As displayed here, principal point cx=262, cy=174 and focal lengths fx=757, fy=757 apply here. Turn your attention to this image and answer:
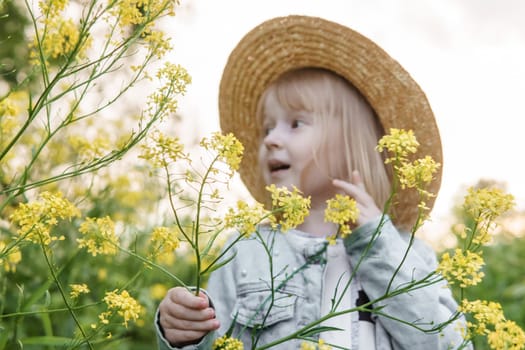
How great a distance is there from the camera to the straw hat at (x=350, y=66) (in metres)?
2.04

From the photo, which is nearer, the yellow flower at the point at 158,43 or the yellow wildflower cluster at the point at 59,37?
the yellow flower at the point at 158,43

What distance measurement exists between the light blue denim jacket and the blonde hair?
204mm

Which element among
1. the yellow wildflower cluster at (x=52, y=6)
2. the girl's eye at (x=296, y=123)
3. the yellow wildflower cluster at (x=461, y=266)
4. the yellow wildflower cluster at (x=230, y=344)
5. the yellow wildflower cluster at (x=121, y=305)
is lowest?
the yellow wildflower cluster at (x=121, y=305)

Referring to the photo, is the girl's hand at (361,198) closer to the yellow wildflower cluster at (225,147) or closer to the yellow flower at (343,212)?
Answer: the yellow flower at (343,212)

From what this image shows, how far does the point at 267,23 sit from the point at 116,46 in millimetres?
952

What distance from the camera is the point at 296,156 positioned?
1.92 metres

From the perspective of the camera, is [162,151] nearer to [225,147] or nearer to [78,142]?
[225,147]

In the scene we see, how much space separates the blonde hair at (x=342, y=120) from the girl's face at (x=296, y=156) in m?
0.02

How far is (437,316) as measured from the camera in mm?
1728

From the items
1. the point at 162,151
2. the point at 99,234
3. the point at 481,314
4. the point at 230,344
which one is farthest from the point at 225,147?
the point at 481,314

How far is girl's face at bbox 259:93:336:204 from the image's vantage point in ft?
6.32

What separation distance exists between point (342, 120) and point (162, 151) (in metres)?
0.90

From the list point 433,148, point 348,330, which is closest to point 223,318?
point 348,330

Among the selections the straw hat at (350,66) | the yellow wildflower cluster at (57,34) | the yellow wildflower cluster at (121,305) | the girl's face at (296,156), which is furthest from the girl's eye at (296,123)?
the yellow wildflower cluster at (121,305)
